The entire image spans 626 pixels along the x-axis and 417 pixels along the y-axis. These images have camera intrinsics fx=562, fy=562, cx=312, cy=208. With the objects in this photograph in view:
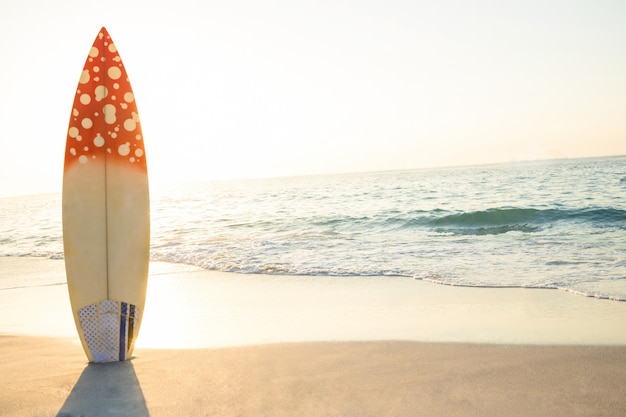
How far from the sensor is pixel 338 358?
3.21 metres

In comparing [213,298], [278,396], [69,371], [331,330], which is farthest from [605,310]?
[69,371]

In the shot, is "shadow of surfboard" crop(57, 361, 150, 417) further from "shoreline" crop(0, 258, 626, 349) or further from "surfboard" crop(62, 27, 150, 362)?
"shoreline" crop(0, 258, 626, 349)

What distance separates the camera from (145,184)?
12.0ft

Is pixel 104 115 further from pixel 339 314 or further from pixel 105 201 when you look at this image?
pixel 339 314

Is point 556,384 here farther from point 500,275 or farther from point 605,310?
point 500,275

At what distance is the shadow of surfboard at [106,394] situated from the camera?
2.51 metres

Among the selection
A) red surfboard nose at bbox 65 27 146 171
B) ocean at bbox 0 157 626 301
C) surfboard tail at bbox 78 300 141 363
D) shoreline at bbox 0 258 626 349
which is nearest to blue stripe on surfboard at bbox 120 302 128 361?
surfboard tail at bbox 78 300 141 363

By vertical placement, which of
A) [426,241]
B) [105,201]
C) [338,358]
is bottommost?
[426,241]

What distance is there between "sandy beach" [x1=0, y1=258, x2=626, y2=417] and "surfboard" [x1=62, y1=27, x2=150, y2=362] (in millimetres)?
343

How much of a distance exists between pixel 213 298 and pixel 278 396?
8.77 ft

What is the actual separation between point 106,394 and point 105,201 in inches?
51.3

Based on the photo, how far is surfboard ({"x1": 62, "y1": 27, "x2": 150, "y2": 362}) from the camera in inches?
138

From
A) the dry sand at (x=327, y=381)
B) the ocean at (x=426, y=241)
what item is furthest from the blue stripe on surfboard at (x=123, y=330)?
the ocean at (x=426, y=241)

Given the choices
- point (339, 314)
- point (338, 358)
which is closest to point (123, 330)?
point (338, 358)
